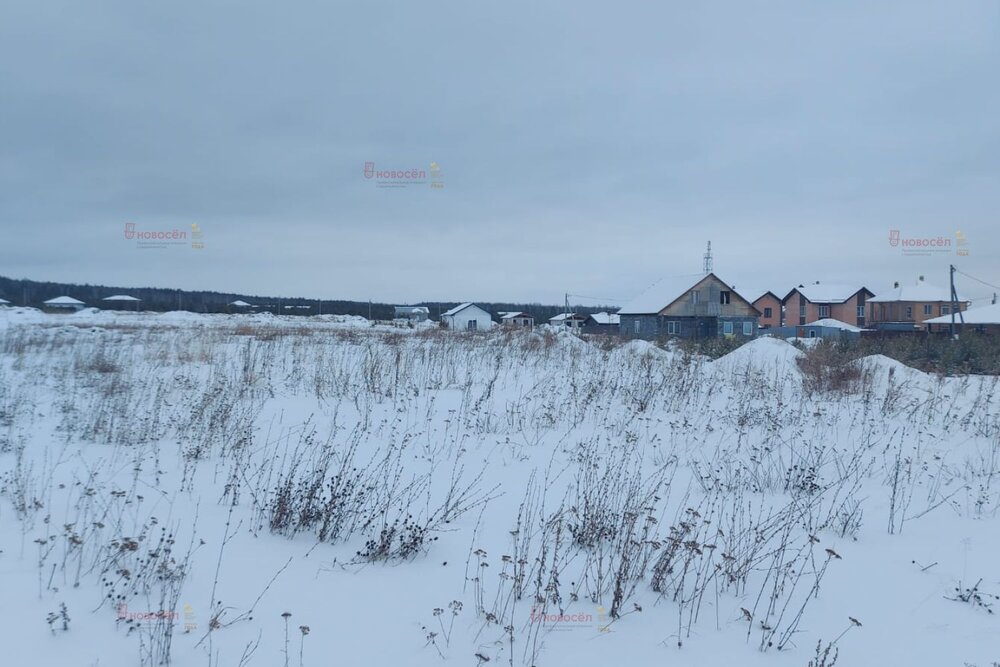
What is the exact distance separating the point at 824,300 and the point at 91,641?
74.4 meters

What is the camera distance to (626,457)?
20.7 ft

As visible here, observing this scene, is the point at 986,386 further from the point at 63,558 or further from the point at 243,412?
the point at 63,558

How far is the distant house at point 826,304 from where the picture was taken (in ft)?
216

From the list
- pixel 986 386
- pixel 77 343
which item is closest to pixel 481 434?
pixel 986 386

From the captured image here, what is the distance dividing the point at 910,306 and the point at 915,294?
1.50 m

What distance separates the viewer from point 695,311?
44188mm

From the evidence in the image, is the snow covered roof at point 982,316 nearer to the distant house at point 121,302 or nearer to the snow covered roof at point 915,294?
the snow covered roof at point 915,294

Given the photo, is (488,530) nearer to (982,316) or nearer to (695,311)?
(695,311)

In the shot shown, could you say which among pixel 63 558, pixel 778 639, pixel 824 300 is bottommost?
pixel 778 639

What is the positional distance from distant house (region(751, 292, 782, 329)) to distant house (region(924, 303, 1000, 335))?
20573mm

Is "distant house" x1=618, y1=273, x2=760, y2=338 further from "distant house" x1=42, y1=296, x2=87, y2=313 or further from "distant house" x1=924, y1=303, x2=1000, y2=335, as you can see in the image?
"distant house" x1=42, y1=296, x2=87, y2=313

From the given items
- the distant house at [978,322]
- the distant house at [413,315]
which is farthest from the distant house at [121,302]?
the distant house at [978,322]

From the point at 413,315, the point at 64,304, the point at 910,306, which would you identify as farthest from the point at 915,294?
the point at 64,304

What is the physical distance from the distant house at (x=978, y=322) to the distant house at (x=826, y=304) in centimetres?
1832
